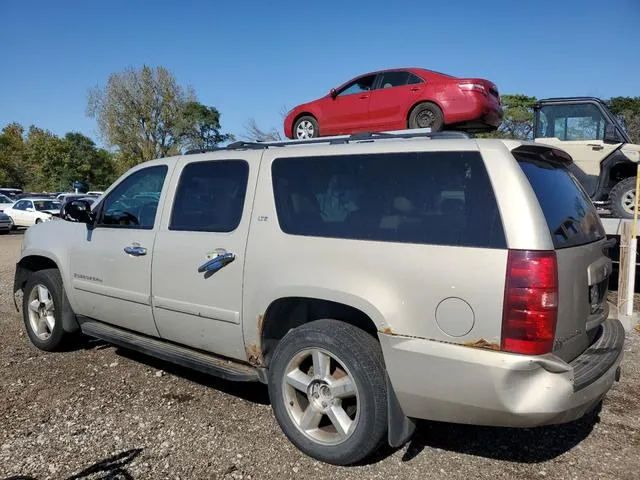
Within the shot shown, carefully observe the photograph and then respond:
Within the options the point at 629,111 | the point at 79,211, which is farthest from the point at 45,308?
the point at 629,111

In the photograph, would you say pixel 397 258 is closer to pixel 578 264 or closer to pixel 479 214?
pixel 479 214

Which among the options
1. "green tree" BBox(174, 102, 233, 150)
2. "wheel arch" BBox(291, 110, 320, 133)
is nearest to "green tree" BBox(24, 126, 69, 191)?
"green tree" BBox(174, 102, 233, 150)

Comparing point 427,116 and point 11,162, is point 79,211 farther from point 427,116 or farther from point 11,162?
point 11,162

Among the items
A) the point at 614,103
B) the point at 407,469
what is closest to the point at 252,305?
the point at 407,469

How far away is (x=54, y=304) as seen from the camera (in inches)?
197

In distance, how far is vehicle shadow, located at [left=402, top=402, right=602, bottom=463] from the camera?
10.9ft

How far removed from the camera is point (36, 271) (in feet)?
17.4

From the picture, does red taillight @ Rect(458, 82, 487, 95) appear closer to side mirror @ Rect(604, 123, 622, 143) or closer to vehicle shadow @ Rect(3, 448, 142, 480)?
side mirror @ Rect(604, 123, 622, 143)

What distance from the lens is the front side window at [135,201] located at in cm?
429

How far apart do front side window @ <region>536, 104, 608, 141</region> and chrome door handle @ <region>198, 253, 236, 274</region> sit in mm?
7524

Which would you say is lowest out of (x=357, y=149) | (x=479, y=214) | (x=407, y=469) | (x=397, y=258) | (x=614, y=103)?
(x=407, y=469)

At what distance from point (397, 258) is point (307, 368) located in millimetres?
992

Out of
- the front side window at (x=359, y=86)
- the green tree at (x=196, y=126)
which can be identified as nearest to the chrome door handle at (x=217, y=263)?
the front side window at (x=359, y=86)

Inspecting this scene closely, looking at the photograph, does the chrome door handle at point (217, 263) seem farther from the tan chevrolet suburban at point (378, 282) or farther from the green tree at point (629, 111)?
the green tree at point (629, 111)
